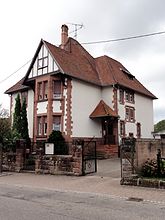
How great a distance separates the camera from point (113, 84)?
30516 mm

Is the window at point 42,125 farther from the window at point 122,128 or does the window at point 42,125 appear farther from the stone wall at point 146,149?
the stone wall at point 146,149

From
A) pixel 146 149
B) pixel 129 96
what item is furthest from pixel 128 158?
pixel 129 96

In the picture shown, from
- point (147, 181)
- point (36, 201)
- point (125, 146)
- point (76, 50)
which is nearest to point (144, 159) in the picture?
point (125, 146)

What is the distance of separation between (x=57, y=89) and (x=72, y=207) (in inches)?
800

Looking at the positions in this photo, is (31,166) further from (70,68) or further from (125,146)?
(70,68)

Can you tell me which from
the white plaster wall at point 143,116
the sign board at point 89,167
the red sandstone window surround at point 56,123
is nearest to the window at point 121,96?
the white plaster wall at point 143,116

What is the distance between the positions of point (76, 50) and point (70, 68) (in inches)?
247

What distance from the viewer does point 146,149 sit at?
14.8 metres

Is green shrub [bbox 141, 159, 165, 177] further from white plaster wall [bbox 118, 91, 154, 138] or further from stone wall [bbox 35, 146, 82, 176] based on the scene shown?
white plaster wall [bbox 118, 91, 154, 138]

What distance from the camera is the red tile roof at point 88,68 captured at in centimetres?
2838

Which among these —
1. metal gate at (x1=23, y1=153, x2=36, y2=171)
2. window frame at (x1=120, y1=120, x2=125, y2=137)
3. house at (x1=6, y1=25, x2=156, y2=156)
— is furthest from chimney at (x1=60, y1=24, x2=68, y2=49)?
metal gate at (x1=23, y1=153, x2=36, y2=171)

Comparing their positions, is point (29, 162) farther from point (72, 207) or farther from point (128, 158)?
point (72, 207)

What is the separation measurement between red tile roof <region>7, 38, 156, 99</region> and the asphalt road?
17.3 meters

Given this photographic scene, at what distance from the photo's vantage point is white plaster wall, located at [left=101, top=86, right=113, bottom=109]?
31025mm
